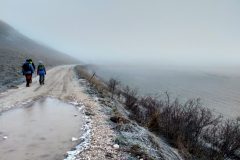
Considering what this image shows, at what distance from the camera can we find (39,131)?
571 inches

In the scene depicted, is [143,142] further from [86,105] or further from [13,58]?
[13,58]

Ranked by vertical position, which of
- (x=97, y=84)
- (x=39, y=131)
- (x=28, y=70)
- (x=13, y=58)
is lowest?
(x=97, y=84)

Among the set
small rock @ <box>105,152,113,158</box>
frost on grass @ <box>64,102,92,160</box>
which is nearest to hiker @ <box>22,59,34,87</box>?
frost on grass @ <box>64,102,92,160</box>

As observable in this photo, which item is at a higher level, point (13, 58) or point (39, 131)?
point (13, 58)

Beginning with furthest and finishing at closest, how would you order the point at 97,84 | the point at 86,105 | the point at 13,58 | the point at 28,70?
1. the point at 13,58
2. the point at 97,84
3. the point at 28,70
4. the point at 86,105

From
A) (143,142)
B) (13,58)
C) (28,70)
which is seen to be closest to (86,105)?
(143,142)

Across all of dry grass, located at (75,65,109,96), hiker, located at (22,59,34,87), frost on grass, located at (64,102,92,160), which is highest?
hiker, located at (22,59,34,87)

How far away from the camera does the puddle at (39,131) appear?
1170 cm

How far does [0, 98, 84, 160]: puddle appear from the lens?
11.7m

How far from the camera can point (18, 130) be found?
14.6 metres

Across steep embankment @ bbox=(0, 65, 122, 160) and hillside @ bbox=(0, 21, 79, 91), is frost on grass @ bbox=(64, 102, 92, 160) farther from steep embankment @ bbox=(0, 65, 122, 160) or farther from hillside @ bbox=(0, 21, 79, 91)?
hillside @ bbox=(0, 21, 79, 91)

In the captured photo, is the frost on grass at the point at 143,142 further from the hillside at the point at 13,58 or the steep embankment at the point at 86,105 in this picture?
the hillside at the point at 13,58

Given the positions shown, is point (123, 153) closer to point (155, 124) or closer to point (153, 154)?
point (153, 154)

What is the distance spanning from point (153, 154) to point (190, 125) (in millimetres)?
8612
